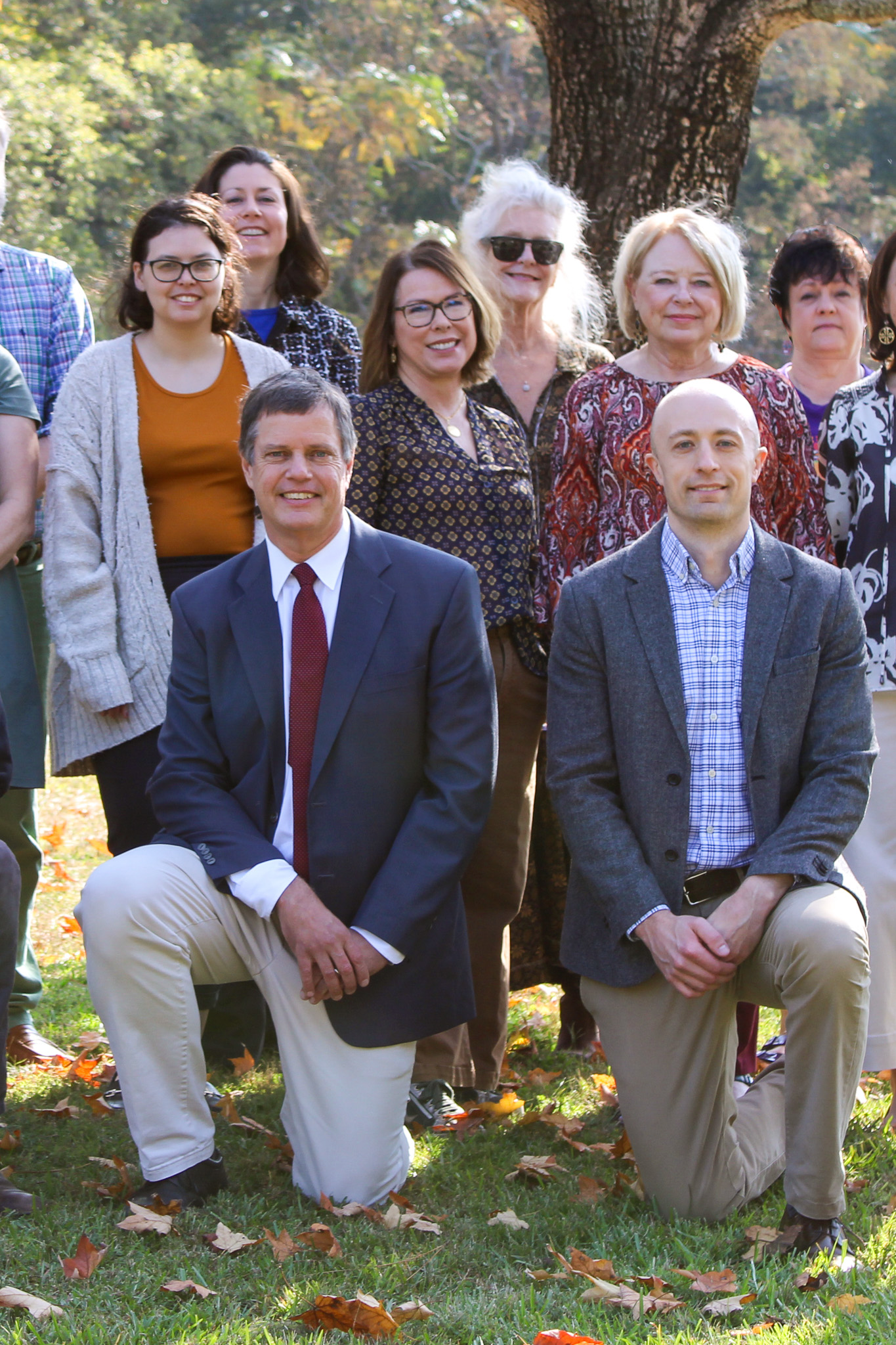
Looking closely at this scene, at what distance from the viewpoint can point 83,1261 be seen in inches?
132

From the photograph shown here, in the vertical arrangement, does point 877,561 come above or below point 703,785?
above

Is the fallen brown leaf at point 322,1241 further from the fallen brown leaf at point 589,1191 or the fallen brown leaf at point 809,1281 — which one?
the fallen brown leaf at point 809,1281

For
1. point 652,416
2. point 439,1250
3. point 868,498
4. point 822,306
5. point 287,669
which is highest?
point 822,306

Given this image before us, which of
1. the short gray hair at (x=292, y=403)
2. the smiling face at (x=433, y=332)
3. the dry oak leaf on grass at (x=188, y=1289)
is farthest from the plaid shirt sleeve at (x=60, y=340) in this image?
the dry oak leaf on grass at (x=188, y=1289)

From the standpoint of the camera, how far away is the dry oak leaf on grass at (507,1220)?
3.75 meters

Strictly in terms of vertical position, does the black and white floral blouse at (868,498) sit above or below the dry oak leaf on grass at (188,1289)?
above

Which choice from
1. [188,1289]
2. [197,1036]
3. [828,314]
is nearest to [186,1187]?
[197,1036]

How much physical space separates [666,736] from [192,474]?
1.78 metres

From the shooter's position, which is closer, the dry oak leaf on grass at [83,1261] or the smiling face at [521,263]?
the dry oak leaf on grass at [83,1261]

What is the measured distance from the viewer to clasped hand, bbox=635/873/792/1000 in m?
3.63

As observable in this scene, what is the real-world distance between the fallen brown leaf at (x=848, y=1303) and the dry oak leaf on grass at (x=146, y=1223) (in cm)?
154

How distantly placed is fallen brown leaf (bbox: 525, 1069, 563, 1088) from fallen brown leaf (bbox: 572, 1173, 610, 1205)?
0.89 metres

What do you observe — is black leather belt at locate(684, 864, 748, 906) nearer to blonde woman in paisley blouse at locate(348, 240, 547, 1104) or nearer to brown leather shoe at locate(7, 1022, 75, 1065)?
Result: blonde woman in paisley blouse at locate(348, 240, 547, 1104)

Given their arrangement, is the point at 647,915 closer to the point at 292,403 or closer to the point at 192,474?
the point at 292,403
